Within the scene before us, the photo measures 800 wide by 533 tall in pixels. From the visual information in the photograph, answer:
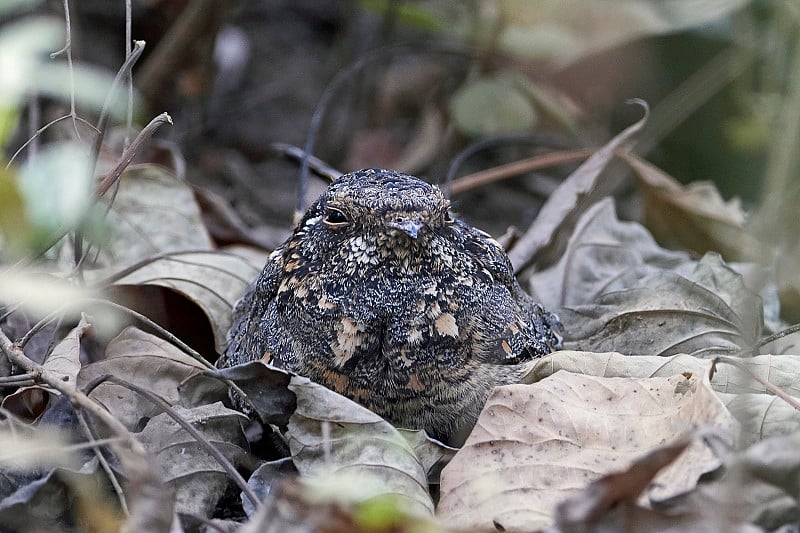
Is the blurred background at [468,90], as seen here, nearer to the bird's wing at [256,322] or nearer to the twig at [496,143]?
the twig at [496,143]

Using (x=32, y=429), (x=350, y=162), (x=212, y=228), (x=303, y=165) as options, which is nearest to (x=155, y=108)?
(x=350, y=162)

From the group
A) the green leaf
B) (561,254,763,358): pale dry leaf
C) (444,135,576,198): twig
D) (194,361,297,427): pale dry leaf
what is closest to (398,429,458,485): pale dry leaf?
(194,361,297,427): pale dry leaf

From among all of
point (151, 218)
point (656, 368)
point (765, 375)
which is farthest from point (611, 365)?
point (151, 218)

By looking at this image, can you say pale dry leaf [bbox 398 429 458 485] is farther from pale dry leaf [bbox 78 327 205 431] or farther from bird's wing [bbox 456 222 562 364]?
pale dry leaf [bbox 78 327 205 431]

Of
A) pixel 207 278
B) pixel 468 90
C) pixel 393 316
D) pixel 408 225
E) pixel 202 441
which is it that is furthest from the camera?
pixel 468 90

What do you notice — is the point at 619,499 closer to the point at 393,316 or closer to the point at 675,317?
the point at 393,316

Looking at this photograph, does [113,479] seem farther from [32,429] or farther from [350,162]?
[350,162]
